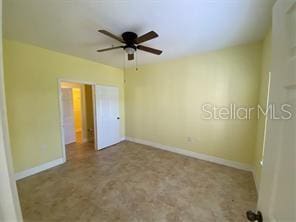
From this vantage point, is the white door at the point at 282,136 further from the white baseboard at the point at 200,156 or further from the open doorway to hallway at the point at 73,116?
the open doorway to hallway at the point at 73,116

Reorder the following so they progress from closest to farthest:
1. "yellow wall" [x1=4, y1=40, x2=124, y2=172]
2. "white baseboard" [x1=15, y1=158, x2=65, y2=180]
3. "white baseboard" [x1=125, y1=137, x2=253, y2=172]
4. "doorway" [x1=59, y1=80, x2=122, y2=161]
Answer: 1. "yellow wall" [x1=4, y1=40, x2=124, y2=172]
2. "white baseboard" [x1=15, y1=158, x2=65, y2=180]
3. "white baseboard" [x1=125, y1=137, x2=253, y2=172]
4. "doorway" [x1=59, y1=80, x2=122, y2=161]

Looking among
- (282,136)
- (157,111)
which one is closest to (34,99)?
(157,111)

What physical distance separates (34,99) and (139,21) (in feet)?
8.63

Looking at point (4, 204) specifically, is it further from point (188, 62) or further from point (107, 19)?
point (188, 62)

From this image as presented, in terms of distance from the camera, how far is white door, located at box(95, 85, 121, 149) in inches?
169

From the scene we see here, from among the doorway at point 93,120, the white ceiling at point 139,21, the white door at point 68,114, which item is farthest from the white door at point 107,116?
the white ceiling at point 139,21

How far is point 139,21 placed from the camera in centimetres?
204

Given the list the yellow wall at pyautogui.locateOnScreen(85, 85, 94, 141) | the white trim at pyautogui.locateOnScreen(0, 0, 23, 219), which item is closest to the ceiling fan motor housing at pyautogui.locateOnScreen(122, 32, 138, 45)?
the white trim at pyautogui.locateOnScreen(0, 0, 23, 219)

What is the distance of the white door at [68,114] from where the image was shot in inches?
197

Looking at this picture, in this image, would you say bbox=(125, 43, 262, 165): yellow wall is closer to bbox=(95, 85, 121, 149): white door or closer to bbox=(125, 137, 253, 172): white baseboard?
bbox=(125, 137, 253, 172): white baseboard

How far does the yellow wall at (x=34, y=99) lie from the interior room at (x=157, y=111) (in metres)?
0.02

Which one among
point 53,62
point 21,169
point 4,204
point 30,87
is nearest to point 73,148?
point 21,169

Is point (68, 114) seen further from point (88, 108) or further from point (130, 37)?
point (130, 37)

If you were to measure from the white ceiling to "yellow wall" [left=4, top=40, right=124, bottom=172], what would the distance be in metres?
0.35
